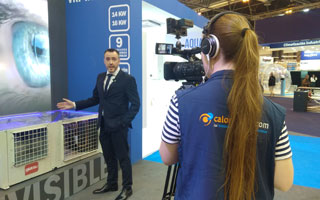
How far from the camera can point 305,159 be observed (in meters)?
3.72

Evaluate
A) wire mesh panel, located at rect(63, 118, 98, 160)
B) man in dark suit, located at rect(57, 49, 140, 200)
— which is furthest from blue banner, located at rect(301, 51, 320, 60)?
wire mesh panel, located at rect(63, 118, 98, 160)

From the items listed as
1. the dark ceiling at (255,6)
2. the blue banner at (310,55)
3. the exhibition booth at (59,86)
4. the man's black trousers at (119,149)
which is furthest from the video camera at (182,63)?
the blue banner at (310,55)

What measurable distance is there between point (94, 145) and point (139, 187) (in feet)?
2.26

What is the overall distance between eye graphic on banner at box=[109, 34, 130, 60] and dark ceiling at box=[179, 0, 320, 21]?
8.66 metres

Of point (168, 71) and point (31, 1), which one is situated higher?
point (31, 1)

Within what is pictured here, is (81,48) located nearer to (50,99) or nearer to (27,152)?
(50,99)

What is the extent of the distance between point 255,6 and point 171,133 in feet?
46.0

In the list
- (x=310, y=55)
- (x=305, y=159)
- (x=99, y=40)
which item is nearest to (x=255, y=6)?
(x=310, y=55)

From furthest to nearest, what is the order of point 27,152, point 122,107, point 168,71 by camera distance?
point 122,107, point 27,152, point 168,71

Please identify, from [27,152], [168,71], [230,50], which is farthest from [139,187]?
[230,50]

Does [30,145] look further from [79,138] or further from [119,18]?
[119,18]

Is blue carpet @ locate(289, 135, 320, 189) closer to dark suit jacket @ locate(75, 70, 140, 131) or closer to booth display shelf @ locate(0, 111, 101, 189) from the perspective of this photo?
dark suit jacket @ locate(75, 70, 140, 131)

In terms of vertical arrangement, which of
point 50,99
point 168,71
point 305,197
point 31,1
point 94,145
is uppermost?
point 31,1

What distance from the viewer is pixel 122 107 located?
237cm
